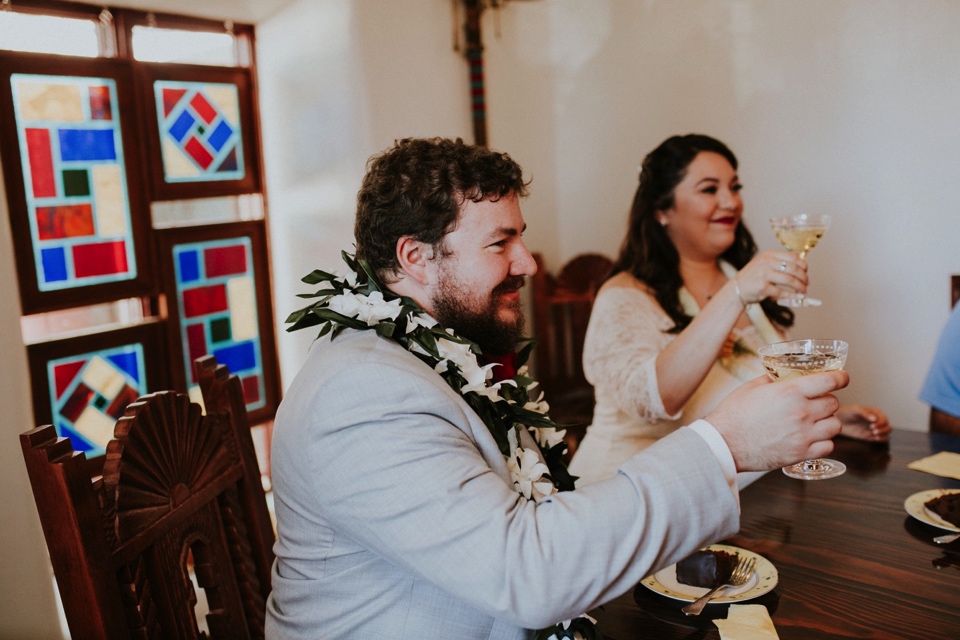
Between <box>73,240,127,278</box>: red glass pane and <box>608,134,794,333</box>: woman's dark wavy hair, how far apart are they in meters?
1.58

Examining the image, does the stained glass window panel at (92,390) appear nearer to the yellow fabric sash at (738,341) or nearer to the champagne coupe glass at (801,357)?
the yellow fabric sash at (738,341)

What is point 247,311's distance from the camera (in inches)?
123

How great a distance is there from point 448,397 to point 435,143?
0.47 metres

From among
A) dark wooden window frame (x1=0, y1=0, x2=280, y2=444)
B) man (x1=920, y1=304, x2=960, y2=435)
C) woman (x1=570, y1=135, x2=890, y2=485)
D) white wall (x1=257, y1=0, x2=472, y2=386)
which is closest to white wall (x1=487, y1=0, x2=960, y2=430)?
white wall (x1=257, y1=0, x2=472, y2=386)

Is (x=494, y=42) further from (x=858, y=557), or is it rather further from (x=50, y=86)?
(x=858, y=557)

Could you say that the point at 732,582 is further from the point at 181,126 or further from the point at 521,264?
the point at 181,126

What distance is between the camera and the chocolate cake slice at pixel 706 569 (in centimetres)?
127

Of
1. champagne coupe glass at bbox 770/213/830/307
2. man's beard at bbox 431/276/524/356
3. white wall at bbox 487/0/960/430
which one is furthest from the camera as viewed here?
white wall at bbox 487/0/960/430

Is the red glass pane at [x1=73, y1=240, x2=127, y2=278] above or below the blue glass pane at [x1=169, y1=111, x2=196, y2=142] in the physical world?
below

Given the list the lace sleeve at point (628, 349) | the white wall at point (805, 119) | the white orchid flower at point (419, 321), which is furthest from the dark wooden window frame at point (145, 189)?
the white orchid flower at point (419, 321)

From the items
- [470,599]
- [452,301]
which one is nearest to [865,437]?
[452,301]

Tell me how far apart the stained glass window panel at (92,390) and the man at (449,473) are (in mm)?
1573

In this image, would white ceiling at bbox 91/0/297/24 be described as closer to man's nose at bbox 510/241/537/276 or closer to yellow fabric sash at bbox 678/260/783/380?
yellow fabric sash at bbox 678/260/783/380

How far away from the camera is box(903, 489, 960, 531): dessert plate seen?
1430mm
